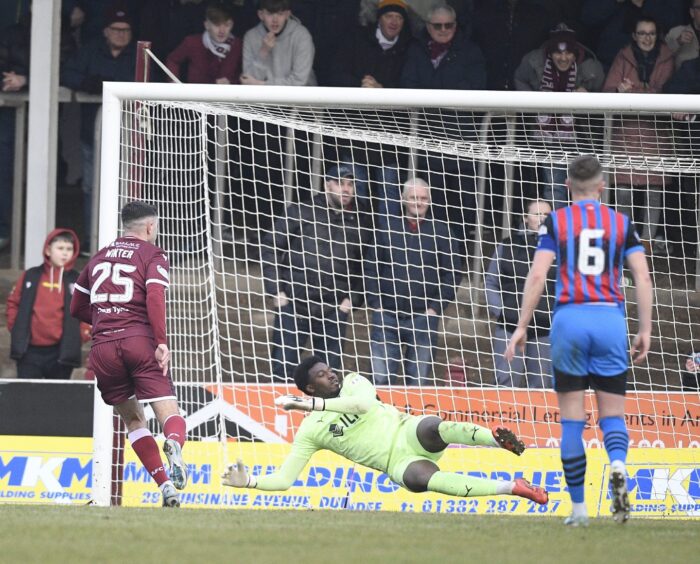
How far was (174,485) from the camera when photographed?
7895mm

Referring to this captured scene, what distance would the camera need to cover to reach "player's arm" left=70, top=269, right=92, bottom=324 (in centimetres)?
823

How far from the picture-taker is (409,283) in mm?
10367

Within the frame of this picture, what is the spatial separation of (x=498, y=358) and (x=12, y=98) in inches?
231

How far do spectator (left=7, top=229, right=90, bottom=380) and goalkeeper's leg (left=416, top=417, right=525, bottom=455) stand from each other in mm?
3999

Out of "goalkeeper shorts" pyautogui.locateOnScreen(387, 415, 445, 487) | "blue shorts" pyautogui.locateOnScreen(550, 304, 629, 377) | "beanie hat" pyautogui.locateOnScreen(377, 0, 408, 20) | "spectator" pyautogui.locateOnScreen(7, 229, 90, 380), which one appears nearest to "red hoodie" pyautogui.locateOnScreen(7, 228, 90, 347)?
"spectator" pyautogui.locateOnScreen(7, 229, 90, 380)

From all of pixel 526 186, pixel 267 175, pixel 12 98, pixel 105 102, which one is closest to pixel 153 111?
pixel 105 102

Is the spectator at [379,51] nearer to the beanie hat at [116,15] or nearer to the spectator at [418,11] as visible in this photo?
→ the spectator at [418,11]

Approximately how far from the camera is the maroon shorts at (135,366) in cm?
799

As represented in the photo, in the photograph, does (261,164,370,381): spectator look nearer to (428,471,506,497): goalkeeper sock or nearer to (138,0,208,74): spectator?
(428,471,506,497): goalkeeper sock

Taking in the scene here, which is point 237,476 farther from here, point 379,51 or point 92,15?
point 92,15

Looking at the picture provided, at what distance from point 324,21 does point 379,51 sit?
127cm

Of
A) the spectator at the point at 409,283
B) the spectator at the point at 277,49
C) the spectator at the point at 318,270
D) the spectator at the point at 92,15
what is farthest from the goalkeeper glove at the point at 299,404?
the spectator at the point at 92,15

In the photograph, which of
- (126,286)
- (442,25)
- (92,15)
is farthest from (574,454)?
(92,15)

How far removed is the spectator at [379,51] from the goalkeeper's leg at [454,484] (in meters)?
5.05
